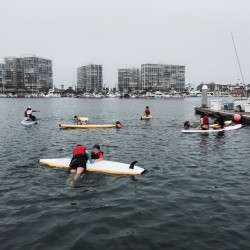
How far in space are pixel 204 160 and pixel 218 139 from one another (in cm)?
834

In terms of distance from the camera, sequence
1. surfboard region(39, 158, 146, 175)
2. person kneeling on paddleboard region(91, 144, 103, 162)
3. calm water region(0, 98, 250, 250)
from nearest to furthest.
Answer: calm water region(0, 98, 250, 250) < surfboard region(39, 158, 146, 175) < person kneeling on paddleboard region(91, 144, 103, 162)

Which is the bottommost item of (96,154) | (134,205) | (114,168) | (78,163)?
(134,205)

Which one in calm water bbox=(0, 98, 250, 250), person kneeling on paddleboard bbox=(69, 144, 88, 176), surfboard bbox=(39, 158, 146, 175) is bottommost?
calm water bbox=(0, 98, 250, 250)

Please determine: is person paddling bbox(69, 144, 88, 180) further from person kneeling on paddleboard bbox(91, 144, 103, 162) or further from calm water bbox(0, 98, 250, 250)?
person kneeling on paddleboard bbox(91, 144, 103, 162)

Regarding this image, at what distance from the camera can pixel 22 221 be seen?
31.2 ft

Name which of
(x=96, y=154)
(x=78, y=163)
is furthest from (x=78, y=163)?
(x=96, y=154)

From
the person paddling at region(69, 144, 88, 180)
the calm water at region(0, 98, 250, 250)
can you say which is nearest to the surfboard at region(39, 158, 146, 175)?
the calm water at region(0, 98, 250, 250)

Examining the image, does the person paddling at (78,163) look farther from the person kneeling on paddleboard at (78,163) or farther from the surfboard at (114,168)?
the surfboard at (114,168)

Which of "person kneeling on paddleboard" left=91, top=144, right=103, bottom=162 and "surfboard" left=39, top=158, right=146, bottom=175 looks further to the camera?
"person kneeling on paddleboard" left=91, top=144, right=103, bottom=162

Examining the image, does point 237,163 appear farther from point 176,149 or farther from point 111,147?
point 111,147

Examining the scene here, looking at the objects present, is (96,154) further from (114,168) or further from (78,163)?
(78,163)

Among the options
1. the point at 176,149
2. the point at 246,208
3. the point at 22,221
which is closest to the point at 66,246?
the point at 22,221

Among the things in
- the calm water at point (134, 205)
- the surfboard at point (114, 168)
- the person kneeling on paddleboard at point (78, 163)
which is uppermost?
the person kneeling on paddleboard at point (78, 163)

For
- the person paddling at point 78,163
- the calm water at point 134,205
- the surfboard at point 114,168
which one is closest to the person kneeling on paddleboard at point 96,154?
the surfboard at point 114,168
